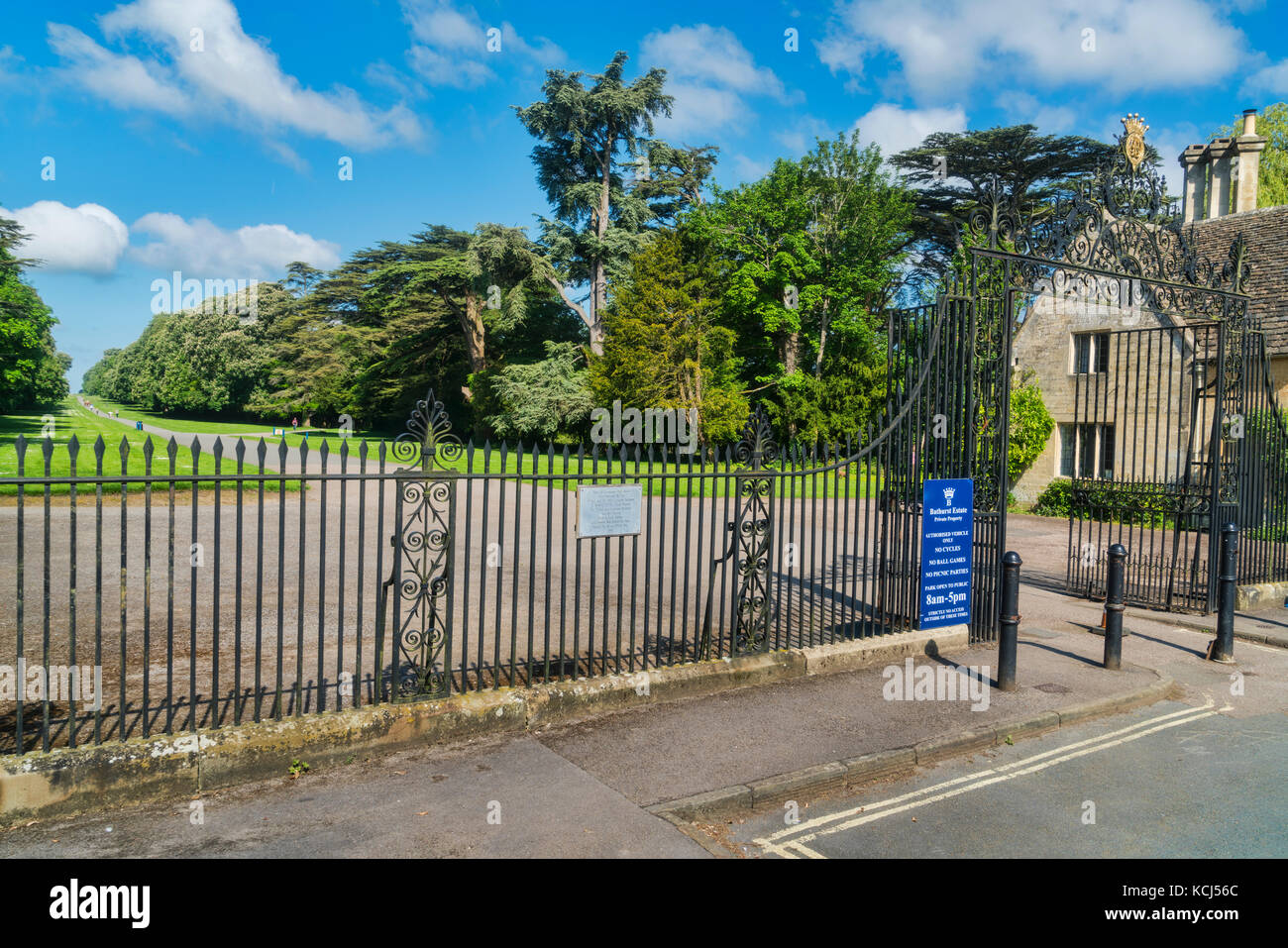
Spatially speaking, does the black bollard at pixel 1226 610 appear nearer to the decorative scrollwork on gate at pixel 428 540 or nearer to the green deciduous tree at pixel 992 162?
the decorative scrollwork on gate at pixel 428 540

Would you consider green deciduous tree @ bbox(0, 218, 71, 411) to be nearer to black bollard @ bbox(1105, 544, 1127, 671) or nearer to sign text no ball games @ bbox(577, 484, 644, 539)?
sign text no ball games @ bbox(577, 484, 644, 539)

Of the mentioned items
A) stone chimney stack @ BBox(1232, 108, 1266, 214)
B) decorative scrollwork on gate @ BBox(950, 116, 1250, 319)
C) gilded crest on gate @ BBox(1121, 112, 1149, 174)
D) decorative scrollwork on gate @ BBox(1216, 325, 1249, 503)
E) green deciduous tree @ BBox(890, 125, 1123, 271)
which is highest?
green deciduous tree @ BBox(890, 125, 1123, 271)

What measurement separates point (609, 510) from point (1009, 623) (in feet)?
12.7

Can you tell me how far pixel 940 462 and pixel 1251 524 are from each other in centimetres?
675

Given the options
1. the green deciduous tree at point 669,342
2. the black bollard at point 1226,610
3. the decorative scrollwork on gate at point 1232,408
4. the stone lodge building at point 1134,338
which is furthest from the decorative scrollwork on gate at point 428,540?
the green deciduous tree at point 669,342

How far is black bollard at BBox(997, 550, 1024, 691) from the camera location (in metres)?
7.41

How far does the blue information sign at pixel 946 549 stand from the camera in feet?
27.1

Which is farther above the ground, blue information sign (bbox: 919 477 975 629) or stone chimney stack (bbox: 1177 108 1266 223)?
stone chimney stack (bbox: 1177 108 1266 223)

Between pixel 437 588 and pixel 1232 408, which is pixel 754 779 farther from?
pixel 1232 408

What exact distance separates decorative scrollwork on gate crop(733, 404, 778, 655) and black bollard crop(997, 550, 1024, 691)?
216 centimetres

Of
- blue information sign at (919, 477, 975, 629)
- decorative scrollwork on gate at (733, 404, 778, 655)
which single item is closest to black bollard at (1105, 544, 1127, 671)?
blue information sign at (919, 477, 975, 629)

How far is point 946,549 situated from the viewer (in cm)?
840
